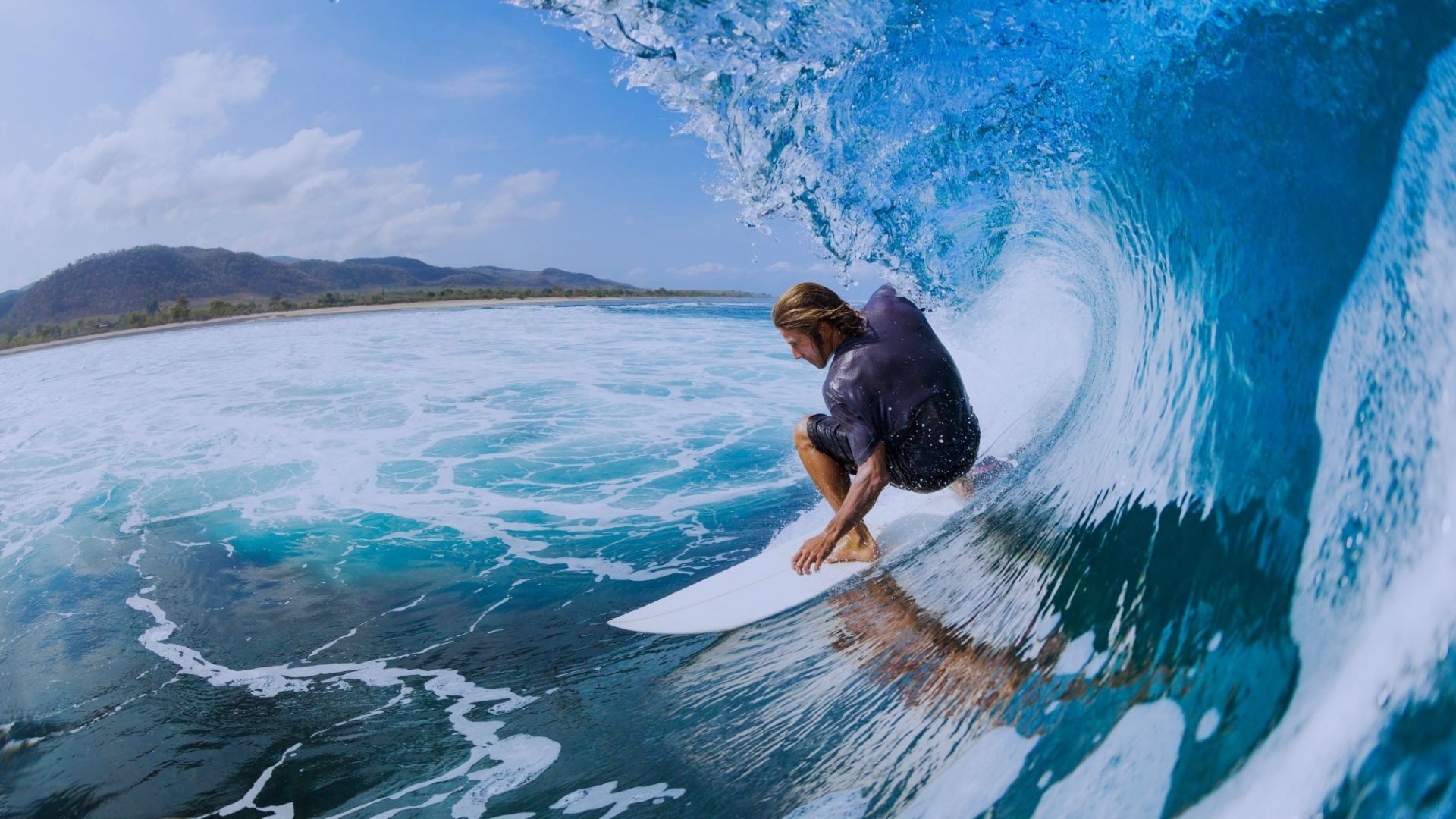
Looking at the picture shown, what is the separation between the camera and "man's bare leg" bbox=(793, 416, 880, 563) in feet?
10.3

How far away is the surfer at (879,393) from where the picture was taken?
2635 millimetres

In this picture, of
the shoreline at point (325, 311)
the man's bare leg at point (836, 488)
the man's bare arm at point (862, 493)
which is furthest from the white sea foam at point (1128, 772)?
the shoreline at point (325, 311)

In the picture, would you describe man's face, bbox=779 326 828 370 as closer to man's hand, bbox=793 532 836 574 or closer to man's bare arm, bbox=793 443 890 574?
man's bare arm, bbox=793 443 890 574

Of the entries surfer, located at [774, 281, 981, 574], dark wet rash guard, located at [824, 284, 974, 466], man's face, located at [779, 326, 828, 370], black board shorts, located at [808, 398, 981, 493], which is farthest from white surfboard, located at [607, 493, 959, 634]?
man's face, located at [779, 326, 828, 370]

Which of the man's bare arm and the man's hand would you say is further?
the man's hand

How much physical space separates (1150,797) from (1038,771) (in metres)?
0.31

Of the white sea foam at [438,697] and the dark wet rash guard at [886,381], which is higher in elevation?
the dark wet rash guard at [886,381]

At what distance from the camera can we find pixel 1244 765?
1086mm

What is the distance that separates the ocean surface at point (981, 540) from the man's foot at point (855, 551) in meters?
0.09

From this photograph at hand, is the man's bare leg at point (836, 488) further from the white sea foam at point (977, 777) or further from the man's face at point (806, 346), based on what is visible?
the white sea foam at point (977, 777)

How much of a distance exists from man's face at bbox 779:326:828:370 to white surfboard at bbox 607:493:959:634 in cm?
90

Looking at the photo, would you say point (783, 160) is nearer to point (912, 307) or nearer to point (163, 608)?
point (912, 307)

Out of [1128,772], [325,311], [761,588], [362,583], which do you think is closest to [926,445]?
[761,588]

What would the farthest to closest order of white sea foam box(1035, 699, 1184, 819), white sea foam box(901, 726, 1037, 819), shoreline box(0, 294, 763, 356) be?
shoreline box(0, 294, 763, 356) → white sea foam box(901, 726, 1037, 819) → white sea foam box(1035, 699, 1184, 819)
